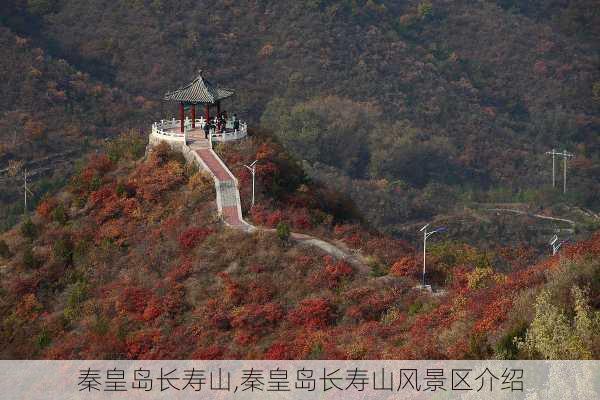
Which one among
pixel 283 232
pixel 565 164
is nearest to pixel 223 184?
pixel 283 232

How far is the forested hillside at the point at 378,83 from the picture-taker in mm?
130750

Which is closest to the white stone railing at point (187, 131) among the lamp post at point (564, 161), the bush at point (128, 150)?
the bush at point (128, 150)

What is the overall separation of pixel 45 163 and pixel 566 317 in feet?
294

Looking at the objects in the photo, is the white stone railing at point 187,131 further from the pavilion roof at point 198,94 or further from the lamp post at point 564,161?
the lamp post at point 564,161

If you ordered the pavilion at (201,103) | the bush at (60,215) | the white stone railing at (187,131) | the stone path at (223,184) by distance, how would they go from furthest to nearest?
the pavilion at (201,103)
the white stone railing at (187,131)
the bush at (60,215)
the stone path at (223,184)

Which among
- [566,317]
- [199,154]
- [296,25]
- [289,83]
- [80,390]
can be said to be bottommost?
[80,390]

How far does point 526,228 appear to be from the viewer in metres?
114

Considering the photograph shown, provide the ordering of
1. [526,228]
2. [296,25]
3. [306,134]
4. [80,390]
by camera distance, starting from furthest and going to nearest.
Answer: [296,25], [306,134], [526,228], [80,390]

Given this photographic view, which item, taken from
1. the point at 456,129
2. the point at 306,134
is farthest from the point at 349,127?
the point at 456,129

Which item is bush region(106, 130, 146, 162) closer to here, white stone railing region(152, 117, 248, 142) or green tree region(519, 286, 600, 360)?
white stone railing region(152, 117, 248, 142)

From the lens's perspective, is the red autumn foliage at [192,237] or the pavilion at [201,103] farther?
the pavilion at [201,103]

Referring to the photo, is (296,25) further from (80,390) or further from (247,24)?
(80,390)

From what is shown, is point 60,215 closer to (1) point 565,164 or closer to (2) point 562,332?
(2) point 562,332

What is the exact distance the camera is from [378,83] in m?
152
